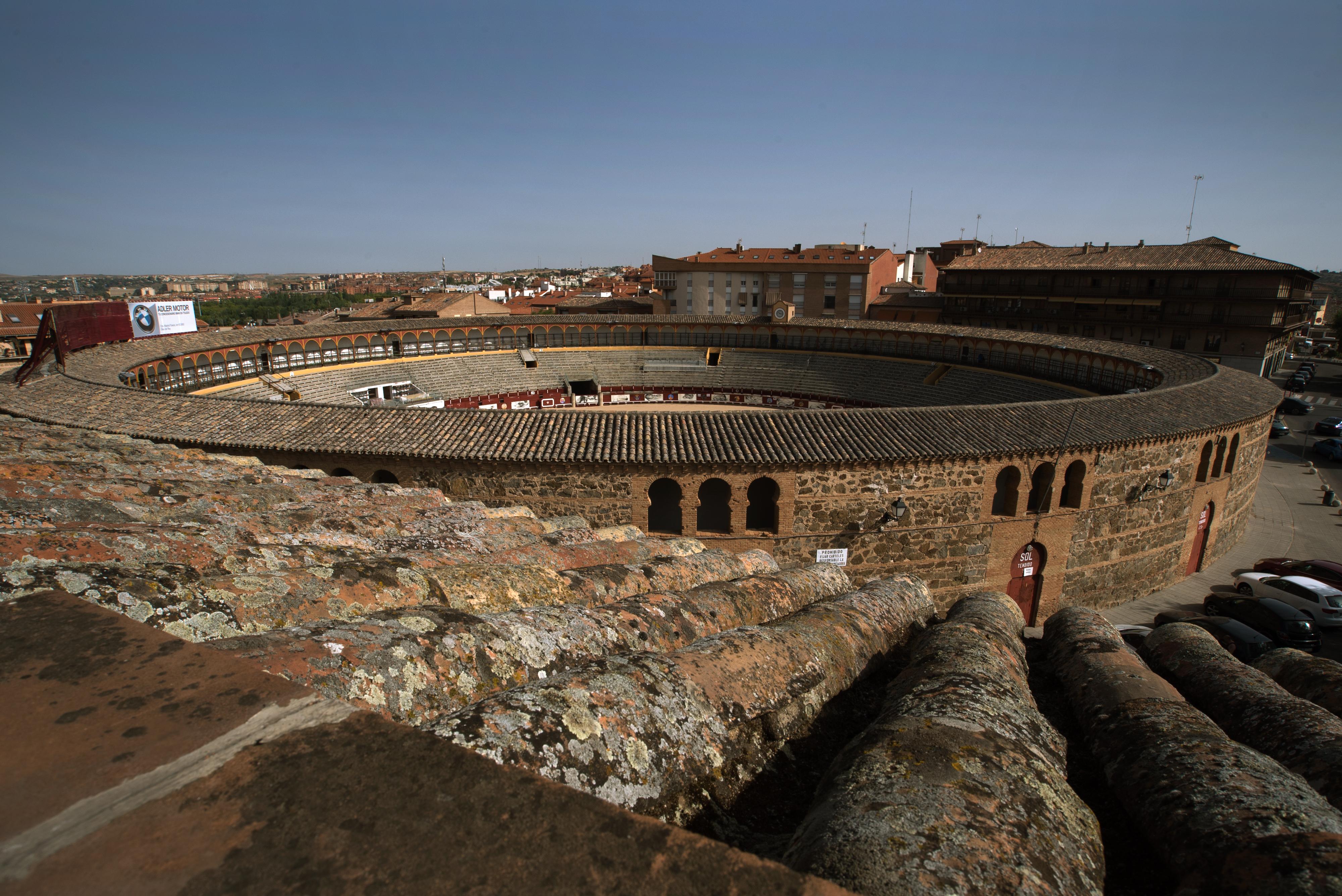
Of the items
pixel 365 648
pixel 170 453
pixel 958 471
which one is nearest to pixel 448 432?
pixel 170 453

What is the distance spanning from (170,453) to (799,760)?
10.2 m

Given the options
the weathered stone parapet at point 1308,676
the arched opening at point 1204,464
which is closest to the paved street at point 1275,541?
the arched opening at point 1204,464

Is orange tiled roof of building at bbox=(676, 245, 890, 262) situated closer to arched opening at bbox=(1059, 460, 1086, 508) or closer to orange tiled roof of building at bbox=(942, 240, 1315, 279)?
orange tiled roof of building at bbox=(942, 240, 1315, 279)

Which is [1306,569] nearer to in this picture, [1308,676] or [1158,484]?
[1158,484]

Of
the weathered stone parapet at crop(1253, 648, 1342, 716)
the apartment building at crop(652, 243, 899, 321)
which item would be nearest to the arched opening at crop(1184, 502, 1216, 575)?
the weathered stone parapet at crop(1253, 648, 1342, 716)

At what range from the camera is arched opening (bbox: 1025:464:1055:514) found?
14.9m

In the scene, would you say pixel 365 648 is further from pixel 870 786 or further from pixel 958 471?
pixel 958 471

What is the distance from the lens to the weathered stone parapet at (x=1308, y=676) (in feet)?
14.1

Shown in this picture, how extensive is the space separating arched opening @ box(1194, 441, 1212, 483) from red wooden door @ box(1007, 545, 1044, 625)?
5.11m

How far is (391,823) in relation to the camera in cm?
138

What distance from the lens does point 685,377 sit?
36.7 meters

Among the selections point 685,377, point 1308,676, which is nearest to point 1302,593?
point 1308,676

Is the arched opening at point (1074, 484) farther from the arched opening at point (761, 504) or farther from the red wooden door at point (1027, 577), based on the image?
the arched opening at point (761, 504)

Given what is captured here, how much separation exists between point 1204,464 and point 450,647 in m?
20.1
